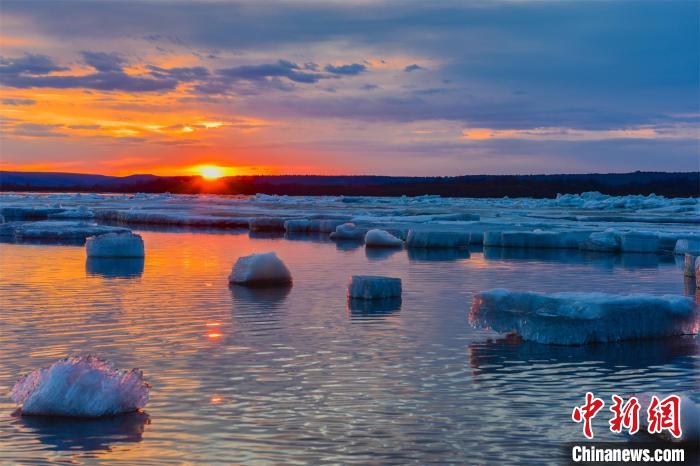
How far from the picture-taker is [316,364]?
739 cm

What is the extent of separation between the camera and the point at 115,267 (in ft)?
50.5

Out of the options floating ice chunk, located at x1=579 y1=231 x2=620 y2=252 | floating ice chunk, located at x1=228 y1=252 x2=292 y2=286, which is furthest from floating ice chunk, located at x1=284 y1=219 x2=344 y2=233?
floating ice chunk, located at x1=228 y1=252 x2=292 y2=286

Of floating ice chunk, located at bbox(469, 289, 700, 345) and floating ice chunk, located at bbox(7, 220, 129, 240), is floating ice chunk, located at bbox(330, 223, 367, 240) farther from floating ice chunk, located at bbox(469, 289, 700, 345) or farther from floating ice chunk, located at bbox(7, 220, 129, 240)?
floating ice chunk, located at bbox(469, 289, 700, 345)

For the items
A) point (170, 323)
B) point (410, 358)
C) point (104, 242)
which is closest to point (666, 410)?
point (410, 358)

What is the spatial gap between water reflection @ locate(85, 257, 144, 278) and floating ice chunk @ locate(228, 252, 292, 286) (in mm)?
2108

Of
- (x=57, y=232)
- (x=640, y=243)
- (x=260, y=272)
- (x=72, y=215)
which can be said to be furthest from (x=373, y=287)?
(x=72, y=215)

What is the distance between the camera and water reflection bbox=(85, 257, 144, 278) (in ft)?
47.1

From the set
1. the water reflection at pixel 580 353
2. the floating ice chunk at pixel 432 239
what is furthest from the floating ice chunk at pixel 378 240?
the water reflection at pixel 580 353

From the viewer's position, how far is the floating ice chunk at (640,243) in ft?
65.3

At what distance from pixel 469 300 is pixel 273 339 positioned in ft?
11.9

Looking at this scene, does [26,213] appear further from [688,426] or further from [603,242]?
[688,426]

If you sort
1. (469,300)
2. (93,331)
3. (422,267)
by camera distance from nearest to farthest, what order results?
(93,331) → (469,300) → (422,267)

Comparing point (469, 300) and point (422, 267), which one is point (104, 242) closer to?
point (422, 267)
